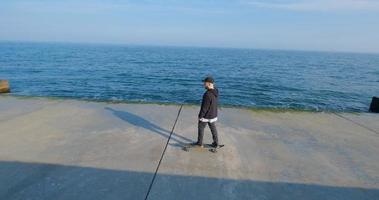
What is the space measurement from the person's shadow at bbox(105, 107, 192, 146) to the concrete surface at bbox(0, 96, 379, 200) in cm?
3

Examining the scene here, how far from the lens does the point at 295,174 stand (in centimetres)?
588

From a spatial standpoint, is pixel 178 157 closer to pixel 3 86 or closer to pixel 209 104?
pixel 209 104

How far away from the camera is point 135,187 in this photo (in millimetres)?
5148

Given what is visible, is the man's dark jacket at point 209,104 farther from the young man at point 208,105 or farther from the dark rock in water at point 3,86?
the dark rock in water at point 3,86

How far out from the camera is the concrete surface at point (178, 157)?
5.13m

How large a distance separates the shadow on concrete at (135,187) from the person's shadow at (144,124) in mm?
2190

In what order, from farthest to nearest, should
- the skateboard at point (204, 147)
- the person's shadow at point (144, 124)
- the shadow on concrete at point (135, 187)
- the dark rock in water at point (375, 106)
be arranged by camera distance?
1. the dark rock in water at point (375, 106)
2. the person's shadow at point (144, 124)
3. the skateboard at point (204, 147)
4. the shadow on concrete at point (135, 187)

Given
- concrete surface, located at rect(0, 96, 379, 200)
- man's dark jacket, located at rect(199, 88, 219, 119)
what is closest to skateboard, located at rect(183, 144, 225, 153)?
concrete surface, located at rect(0, 96, 379, 200)

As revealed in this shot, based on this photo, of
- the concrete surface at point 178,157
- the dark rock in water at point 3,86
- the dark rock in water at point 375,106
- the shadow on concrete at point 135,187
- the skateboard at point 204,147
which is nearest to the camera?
the shadow on concrete at point 135,187

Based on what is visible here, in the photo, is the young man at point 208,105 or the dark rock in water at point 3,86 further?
the dark rock in water at point 3,86

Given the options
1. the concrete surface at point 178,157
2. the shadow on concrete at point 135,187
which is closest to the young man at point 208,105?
the concrete surface at point 178,157

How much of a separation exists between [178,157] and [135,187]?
60.7 inches

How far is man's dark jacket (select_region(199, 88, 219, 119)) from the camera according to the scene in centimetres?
Result: 681

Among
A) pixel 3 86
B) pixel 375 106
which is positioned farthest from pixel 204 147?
pixel 3 86
